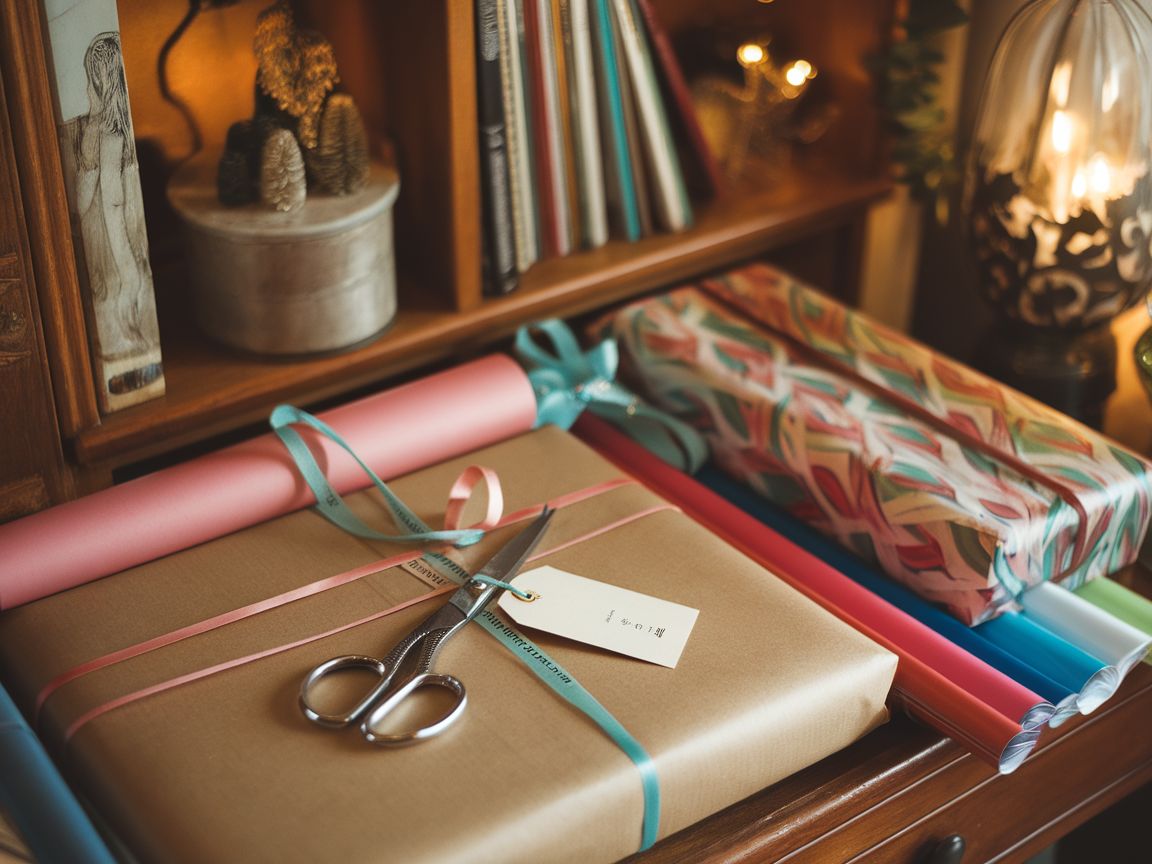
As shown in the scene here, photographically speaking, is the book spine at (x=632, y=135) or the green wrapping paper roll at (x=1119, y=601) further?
the book spine at (x=632, y=135)

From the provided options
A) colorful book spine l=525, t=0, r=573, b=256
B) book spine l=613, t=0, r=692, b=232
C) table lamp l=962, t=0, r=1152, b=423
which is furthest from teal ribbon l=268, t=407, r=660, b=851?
table lamp l=962, t=0, r=1152, b=423

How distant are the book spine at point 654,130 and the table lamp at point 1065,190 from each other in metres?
0.29

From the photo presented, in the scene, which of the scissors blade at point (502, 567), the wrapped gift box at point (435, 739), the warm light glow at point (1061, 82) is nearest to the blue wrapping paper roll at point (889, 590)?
the wrapped gift box at point (435, 739)

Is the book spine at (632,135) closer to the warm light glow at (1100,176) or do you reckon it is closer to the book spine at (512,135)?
the book spine at (512,135)

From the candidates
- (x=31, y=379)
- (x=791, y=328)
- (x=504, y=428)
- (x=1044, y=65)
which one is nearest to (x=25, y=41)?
(x=31, y=379)

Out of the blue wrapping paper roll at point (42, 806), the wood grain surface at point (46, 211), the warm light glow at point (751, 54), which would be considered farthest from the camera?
the warm light glow at point (751, 54)

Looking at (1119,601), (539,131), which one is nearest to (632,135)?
(539,131)

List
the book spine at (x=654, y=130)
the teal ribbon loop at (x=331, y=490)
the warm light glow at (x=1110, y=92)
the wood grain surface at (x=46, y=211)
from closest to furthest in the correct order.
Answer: the wood grain surface at (x=46, y=211), the teal ribbon loop at (x=331, y=490), the warm light glow at (x=1110, y=92), the book spine at (x=654, y=130)

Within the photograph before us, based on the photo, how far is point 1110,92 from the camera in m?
0.90

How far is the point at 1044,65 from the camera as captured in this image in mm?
931

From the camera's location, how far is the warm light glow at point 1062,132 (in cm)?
93

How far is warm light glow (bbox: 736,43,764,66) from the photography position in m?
1.13

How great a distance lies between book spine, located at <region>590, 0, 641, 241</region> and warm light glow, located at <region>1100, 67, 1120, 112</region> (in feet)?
1.41

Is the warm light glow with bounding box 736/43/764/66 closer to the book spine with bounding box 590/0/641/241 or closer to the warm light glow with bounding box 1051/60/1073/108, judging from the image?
the book spine with bounding box 590/0/641/241
